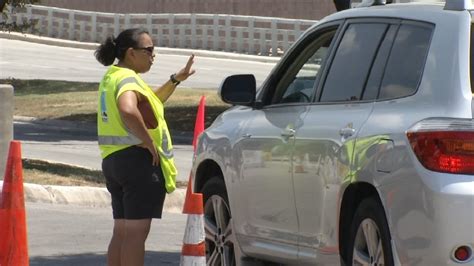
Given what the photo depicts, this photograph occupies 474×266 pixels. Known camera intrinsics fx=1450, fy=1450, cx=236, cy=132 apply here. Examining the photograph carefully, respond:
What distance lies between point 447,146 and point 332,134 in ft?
3.76

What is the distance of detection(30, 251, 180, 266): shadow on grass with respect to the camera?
Answer: 35.2 feet

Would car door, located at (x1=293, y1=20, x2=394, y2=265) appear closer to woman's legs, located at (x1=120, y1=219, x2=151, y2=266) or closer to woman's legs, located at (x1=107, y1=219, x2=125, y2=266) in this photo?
woman's legs, located at (x1=120, y1=219, x2=151, y2=266)

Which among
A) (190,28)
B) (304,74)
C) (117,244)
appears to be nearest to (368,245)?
(304,74)

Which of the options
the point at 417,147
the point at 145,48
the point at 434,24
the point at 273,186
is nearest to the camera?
the point at 417,147

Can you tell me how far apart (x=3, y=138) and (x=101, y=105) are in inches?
226

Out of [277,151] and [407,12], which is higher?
[407,12]

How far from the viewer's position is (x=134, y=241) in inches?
345

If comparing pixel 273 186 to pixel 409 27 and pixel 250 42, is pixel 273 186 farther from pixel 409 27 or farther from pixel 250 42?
pixel 250 42

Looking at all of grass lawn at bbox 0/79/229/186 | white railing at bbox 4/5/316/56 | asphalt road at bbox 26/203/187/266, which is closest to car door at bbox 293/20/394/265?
asphalt road at bbox 26/203/187/266

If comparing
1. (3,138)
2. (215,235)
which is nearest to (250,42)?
(3,138)

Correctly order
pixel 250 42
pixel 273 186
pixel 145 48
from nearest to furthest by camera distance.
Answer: pixel 273 186 → pixel 145 48 → pixel 250 42

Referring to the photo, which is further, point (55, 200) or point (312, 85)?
point (55, 200)

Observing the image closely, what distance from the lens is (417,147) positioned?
22.3ft

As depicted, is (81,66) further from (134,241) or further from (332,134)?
(332,134)
